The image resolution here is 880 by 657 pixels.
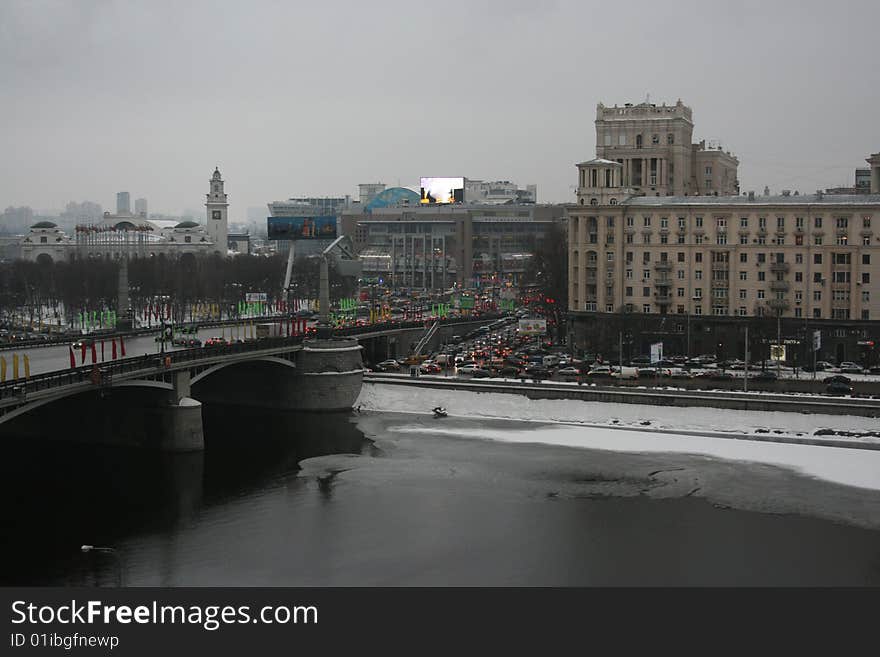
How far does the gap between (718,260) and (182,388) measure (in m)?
26.2

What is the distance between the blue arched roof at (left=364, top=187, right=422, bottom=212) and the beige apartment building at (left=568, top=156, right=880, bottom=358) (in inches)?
3090

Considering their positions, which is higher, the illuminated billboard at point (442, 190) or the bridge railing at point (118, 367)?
the illuminated billboard at point (442, 190)

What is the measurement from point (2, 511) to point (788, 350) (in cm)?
3290

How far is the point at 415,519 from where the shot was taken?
28938 mm

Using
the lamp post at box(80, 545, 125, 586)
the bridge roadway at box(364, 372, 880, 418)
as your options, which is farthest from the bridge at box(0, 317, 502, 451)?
the lamp post at box(80, 545, 125, 586)

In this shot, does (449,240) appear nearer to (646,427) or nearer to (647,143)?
(647,143)

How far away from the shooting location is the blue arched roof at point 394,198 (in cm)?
13512

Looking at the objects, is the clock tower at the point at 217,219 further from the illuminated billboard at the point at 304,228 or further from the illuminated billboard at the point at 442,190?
the illuminated billboard at the point at 304,228

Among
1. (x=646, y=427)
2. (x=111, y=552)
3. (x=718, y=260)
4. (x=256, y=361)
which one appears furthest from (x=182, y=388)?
(x=718, y=260)

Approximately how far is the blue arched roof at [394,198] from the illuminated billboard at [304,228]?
248 feet

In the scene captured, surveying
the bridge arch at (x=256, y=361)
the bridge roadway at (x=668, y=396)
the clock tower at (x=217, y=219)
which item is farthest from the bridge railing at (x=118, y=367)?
the clock tower at (x=217, y=219)

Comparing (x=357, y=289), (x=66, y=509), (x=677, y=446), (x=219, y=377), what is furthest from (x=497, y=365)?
(x=357, y=289)
